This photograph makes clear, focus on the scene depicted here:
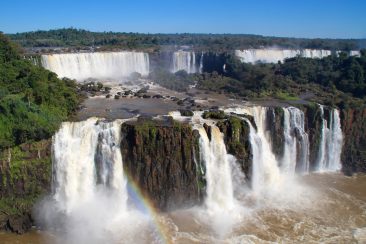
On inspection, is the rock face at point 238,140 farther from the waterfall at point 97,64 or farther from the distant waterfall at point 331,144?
the waterfall at point 97,64

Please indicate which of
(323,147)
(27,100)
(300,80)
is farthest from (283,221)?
(300,80)

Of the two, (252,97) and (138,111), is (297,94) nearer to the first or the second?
(252,97)

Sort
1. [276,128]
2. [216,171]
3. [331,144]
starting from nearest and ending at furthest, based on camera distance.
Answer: [216,171] → [276,128] → [331,144]

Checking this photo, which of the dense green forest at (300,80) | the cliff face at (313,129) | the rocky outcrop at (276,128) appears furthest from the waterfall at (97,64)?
the cliff face at (313,129)

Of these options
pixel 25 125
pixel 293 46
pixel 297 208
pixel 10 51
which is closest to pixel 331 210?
pixel 297 208

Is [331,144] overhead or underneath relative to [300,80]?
underneath

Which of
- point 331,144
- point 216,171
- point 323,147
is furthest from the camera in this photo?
point 331,144

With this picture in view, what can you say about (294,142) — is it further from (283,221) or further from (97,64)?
(97,64)

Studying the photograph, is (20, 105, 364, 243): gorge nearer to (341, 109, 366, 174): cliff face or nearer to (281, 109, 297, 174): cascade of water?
(281, 109, 297, 174): cascade of water
